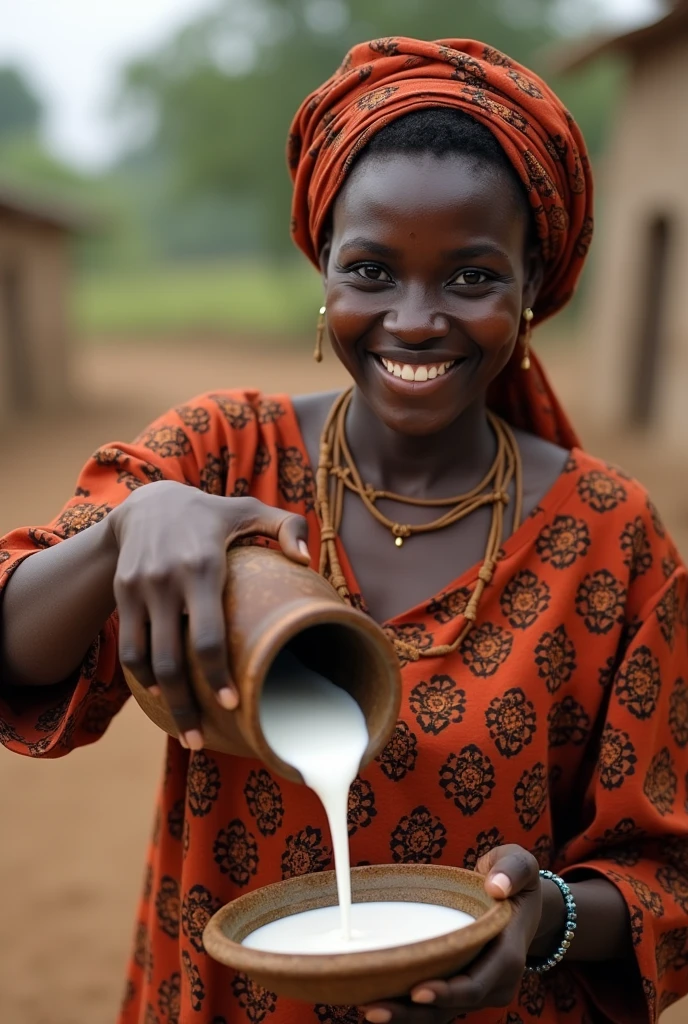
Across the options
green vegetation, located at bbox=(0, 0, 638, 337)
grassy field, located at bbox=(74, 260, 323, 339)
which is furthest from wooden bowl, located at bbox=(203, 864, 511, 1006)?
grassy field, located at bbox=(74, 260, 323, 339)

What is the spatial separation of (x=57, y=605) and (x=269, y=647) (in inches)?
14.3

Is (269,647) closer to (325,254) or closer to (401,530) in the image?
(401,530)

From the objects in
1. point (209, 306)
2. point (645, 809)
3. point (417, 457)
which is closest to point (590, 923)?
point (645, 809)

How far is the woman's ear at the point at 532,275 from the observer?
172cm

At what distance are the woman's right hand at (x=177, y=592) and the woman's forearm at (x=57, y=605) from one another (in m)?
0.09

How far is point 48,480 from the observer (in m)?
9.91

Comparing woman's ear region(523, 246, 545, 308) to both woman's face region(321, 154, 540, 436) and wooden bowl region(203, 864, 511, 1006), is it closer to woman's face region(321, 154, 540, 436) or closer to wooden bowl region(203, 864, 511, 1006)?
woman's face region(321, 154, 540, 436)

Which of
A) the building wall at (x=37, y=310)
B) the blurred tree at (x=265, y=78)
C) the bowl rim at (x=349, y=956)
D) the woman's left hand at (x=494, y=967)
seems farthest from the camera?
the blurred tree at (x=265, y=78)

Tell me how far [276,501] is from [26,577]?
1.51ft

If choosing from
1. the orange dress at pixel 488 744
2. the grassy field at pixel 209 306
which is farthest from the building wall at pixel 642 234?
the grassy field at pixel 209 306

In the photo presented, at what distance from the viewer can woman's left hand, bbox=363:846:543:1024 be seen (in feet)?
4.07

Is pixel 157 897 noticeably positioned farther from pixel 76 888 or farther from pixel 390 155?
pixel 76 888

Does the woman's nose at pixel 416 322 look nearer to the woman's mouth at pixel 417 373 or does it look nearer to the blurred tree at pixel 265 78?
the woman's mouth at pixel 417 373

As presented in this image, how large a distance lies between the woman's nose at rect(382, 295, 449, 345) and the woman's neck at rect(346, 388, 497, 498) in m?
0.28
